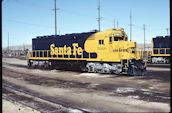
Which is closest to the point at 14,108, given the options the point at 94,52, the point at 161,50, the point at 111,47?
the point at 111,47

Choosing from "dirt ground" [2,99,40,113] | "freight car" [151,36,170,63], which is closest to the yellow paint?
"dirt ground" [2,99,40,113]

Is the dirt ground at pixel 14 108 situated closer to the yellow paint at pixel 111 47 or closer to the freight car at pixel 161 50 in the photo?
the yellow paint at pixel 111 47

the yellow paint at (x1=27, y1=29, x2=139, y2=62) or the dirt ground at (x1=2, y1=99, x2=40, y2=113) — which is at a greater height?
the yellow paint at (x1=27, y1=29, x2=139, y2=62)

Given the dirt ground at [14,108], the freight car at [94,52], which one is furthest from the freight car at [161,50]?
the dirt ground at [14,108]

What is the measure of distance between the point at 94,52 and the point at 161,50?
42.0ft

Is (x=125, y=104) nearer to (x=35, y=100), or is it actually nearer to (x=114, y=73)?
(x=35, y=100)

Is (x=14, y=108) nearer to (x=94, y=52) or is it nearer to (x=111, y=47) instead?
(x=111, y=47)

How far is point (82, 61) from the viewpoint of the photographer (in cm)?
1923

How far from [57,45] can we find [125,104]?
14.8 meters

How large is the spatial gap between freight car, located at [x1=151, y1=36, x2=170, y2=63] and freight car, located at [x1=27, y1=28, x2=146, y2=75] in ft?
35.8

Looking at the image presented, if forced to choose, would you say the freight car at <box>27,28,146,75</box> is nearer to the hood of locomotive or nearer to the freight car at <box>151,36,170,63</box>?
the hood of locomotive

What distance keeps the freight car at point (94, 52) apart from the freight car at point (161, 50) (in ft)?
35.8

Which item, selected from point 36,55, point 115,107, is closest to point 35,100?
point 115,107

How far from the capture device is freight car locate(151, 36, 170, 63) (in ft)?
84.7
